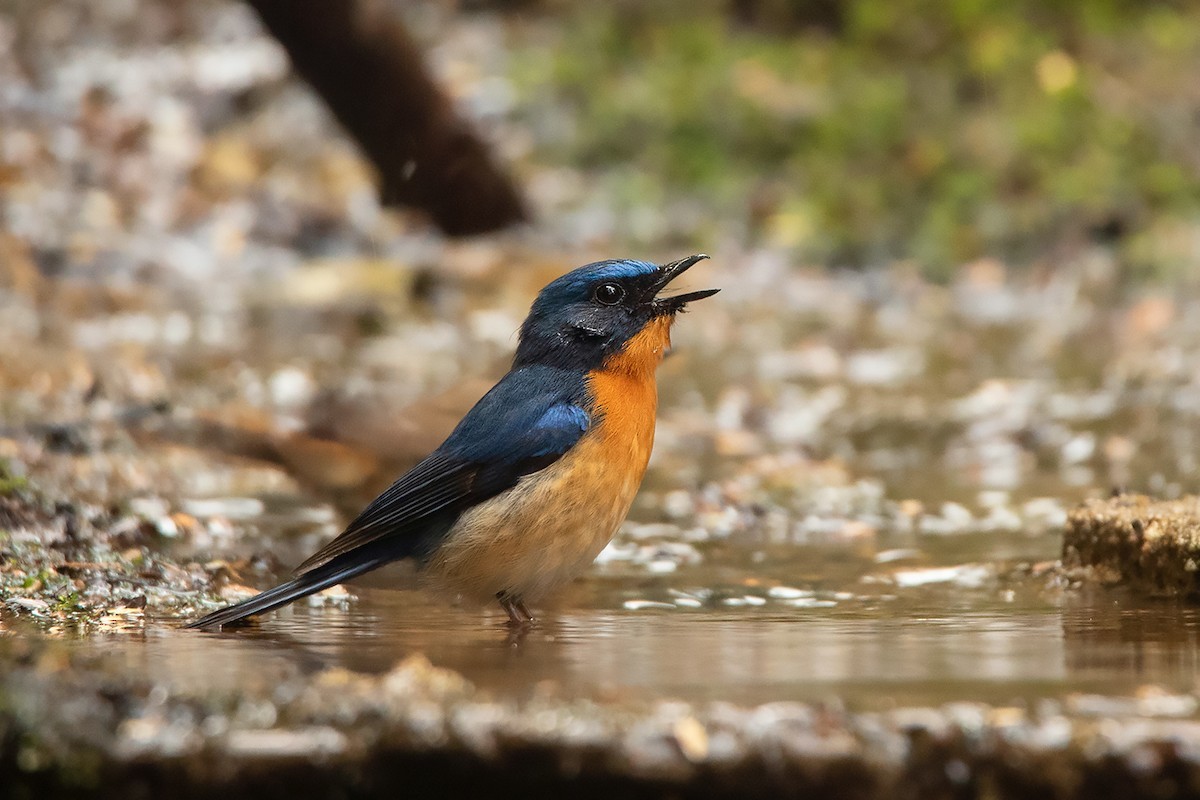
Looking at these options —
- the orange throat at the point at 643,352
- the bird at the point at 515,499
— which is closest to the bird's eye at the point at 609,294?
the orange throat at the point at 643,352

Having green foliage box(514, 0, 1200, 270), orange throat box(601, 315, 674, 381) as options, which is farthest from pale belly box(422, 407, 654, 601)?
green foliage box(514, 0, 1200, 270)

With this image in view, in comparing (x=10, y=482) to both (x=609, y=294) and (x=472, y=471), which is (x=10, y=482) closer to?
(x=472, y=471)

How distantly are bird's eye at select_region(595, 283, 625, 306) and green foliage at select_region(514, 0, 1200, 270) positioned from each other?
6.63m

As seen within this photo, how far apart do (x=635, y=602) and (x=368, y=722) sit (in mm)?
1866

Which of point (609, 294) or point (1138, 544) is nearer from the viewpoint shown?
point (1138, 544)

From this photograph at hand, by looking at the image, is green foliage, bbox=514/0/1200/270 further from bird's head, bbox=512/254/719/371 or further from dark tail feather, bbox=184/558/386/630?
dark tail feather, bbox=184/558/386/630

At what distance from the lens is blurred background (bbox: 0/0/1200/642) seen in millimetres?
5840

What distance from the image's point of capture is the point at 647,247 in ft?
35.6

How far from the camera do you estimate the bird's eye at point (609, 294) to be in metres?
4.30

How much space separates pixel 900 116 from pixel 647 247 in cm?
246

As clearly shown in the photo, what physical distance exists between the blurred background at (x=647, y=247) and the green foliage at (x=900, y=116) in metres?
0.03

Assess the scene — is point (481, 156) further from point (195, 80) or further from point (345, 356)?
point (195, 80)

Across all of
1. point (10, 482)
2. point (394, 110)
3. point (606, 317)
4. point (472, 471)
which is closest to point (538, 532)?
point (472, 471)

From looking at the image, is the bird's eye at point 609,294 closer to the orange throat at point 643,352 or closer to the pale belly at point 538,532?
the orange throat at point 643,352
